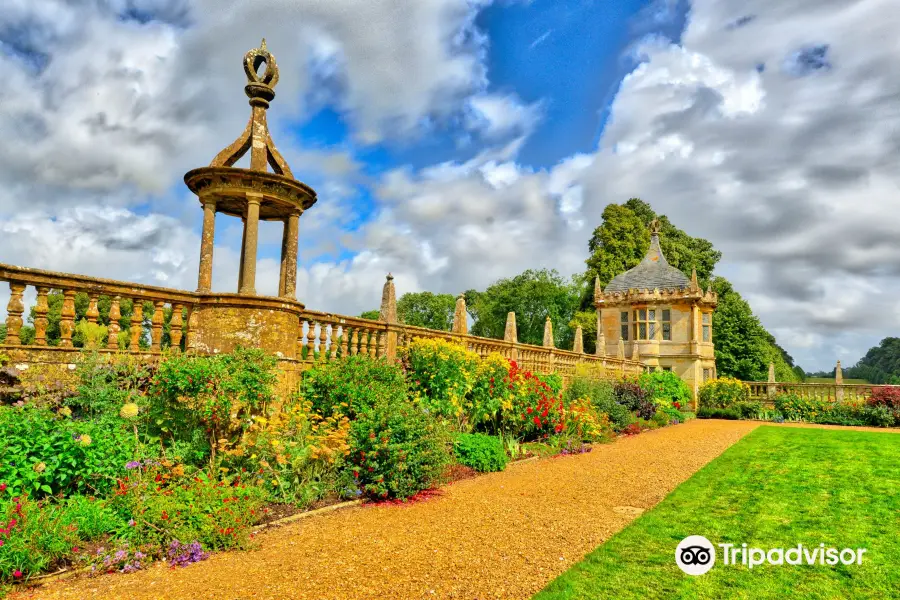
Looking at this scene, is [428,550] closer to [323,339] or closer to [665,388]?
[323,339]

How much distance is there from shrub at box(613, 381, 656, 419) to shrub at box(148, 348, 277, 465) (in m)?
14.6

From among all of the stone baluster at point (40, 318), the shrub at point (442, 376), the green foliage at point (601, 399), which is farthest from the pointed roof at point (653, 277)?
the stone baluster at point (40, 318)

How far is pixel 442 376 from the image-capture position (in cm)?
1073

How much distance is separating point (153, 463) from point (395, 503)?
282 cm

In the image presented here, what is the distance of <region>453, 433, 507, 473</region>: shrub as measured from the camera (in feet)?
31.0

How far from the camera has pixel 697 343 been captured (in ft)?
95.6

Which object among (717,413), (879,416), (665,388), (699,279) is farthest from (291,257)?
(699,279)

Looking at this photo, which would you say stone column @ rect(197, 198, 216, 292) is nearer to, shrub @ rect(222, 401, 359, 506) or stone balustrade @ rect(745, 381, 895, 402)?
shrub @ rect(222, 401, 359, 506)

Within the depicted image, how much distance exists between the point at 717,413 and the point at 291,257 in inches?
973

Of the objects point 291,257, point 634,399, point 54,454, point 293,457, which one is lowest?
point 293,457

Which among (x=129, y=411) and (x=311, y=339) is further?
(x=311, y=339)

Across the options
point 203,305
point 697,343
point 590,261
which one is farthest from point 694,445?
point 590,261

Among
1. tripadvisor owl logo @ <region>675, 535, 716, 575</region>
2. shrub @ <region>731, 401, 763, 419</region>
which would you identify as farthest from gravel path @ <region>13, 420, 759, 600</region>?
shrub @ <region>731, 401, 763, 419</region>

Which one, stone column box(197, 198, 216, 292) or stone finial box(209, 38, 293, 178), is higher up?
stone finial box(209, 38, 293, 178)
